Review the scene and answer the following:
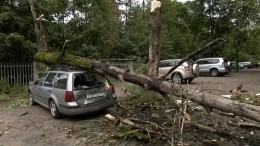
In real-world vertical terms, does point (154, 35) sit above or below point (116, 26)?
below

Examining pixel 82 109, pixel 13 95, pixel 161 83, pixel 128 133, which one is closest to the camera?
pixel 128 133

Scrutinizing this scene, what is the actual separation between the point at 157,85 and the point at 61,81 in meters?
3.16

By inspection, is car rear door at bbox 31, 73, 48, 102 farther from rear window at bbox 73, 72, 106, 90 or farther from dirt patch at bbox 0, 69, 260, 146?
rear window at bbox 73, 72, 106, 90

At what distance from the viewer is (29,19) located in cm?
1595

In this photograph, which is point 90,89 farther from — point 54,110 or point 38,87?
point 38,87

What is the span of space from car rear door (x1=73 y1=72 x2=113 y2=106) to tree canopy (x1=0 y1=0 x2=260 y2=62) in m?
7.01

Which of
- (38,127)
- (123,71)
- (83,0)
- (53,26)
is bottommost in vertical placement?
(38,127)

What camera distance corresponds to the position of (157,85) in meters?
7.27

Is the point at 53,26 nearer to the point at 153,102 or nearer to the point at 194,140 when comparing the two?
the point at 153,102

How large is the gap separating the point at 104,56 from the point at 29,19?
320 inches

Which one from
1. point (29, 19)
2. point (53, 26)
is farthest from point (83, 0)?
point (29, 19)

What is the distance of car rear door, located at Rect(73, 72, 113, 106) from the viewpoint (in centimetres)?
847

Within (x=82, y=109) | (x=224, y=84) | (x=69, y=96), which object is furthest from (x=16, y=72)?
(x=224, y=84)

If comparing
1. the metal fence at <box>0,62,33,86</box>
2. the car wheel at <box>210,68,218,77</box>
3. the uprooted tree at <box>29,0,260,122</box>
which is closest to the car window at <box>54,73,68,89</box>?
the uprooted tree at <box>29,0,260,122</box>
